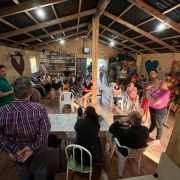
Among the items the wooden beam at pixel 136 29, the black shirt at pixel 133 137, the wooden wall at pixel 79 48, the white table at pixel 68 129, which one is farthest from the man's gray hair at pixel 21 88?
the wooden wall at pixel 79 48

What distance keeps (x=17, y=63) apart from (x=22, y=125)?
15.7 feet

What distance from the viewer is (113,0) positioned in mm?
2980

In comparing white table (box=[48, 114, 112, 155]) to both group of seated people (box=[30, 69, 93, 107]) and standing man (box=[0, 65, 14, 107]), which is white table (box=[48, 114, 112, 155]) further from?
group of seated people (box=[30, 69, 93, 107])

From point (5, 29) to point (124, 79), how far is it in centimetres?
557

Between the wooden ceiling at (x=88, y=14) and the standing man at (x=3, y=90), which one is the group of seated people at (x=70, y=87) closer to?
the wooden ceiling at (x=88, y=14)

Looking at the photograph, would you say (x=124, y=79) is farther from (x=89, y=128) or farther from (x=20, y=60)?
(x=89, y=128)

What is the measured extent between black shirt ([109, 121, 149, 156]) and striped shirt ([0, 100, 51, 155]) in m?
1.02

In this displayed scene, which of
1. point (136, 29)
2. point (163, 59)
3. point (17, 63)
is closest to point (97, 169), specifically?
point (136, 29)

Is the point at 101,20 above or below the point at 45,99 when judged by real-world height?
above

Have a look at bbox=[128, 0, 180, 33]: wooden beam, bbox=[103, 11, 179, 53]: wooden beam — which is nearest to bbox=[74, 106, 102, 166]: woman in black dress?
bbox=[128, 0, 180, 33]: wooden beam

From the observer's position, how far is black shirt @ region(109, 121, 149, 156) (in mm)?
1498

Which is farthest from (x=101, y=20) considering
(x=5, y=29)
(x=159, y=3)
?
(x=5, y=29)

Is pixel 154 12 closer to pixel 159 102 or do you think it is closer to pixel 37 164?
pixel 159 102

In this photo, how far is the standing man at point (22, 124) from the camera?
0.95 meters
